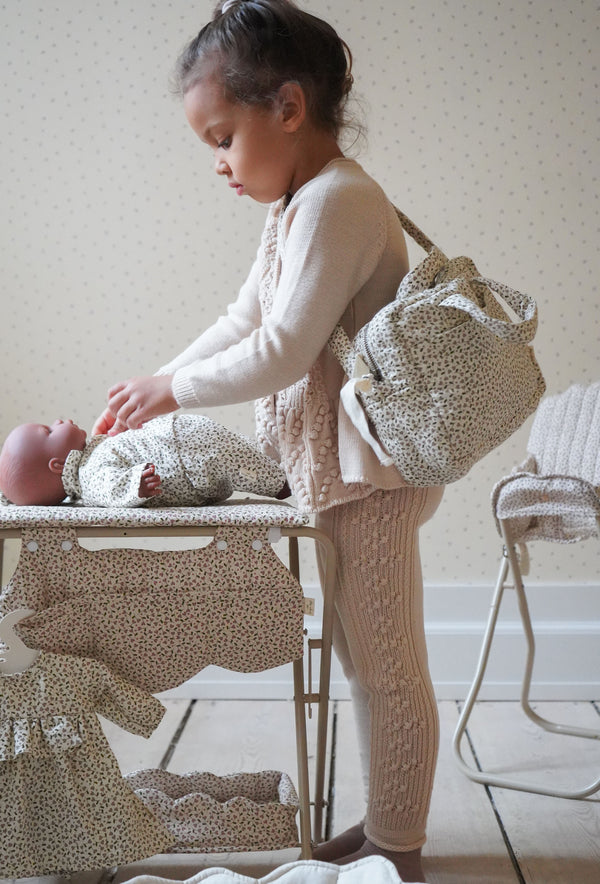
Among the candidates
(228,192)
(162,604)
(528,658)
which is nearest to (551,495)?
(528,658)

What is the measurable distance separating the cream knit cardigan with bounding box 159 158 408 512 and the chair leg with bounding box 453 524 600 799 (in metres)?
0.60

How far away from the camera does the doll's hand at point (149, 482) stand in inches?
45.1

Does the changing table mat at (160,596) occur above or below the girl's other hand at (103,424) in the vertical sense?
below

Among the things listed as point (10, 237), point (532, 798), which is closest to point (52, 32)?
point (10, 237)

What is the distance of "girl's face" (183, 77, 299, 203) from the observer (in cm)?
117

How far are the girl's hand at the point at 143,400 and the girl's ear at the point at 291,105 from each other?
36 cm

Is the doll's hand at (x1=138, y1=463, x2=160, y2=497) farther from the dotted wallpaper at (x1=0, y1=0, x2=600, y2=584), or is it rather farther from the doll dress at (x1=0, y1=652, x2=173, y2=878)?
the dotted wallpaper at (x1=0, y1=0, x2=600, y2=584)

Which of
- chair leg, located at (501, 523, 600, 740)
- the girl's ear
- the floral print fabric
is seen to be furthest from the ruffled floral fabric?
the girl's ear

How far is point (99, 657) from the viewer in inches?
45.3

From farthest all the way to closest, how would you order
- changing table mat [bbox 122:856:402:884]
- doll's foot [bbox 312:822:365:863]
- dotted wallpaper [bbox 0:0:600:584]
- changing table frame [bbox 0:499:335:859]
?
1. dotted wallpaper [bbox 0:0:600:584]
2. doll's foot [bbox 312:822:365:863]
3. changing table frame [bbox 0:499:335:859]
4. changing table mat [bbox 122:856:402:884]

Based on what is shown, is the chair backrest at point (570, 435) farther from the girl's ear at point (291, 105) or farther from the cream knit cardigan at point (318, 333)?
the girl's ear at point (291, 105)

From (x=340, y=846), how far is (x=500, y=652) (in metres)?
0.88

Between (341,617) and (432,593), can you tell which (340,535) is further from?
(432,593)

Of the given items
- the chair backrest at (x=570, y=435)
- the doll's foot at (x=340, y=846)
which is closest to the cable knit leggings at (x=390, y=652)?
the doll's foot at (x=340, y=846)
